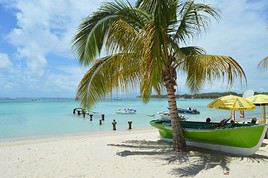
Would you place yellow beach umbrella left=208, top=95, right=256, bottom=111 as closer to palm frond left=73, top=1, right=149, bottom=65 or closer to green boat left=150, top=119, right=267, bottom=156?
green boat left=150, top=119, right=267, bottom=156

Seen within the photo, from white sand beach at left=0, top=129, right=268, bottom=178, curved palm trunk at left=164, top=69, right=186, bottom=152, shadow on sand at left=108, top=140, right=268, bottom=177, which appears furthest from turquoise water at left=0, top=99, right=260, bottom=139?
white sand beach at left=0, top=129, right=268, bottom=178

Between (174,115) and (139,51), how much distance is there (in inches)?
100

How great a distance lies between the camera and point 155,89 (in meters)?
9.70

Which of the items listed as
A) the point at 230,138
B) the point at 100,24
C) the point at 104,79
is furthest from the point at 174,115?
the point at 100,24

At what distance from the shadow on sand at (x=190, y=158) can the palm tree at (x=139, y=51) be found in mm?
560

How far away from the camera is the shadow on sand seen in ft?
23.2

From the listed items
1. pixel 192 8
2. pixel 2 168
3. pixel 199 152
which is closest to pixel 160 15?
pixel 192 8

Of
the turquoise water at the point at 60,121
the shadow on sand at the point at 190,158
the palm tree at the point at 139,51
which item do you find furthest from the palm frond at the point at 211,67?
the turquoise water at the point at 60,121

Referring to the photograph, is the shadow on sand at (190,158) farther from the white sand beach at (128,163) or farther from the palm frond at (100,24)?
the palm frond at (100,24)

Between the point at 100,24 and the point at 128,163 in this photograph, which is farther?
the point at 100,24

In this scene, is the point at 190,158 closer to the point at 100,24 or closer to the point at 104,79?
the point at 104,79

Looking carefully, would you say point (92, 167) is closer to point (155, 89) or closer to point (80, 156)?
point (80, 156)

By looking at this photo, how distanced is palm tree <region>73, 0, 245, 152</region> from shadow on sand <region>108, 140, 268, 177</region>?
0.56 meters

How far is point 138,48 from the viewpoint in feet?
24.4
